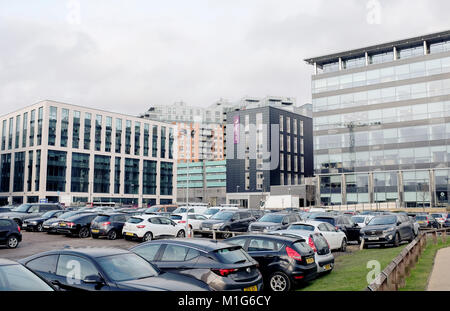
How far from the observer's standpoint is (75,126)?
277ft

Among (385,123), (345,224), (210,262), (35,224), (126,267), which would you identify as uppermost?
(385,123)

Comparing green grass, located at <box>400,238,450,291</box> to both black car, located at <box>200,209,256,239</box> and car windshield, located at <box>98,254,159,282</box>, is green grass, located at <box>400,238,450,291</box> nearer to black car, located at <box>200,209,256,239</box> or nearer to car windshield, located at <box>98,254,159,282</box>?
car windshield, located at <box>98,254,159,282</box>

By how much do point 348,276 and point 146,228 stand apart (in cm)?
1212

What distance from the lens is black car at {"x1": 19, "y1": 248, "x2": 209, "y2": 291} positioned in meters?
6.80

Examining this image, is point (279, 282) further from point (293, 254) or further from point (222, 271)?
point (222, 271)

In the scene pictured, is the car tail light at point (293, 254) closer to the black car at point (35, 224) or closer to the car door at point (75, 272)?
the car door at point (75, 272)

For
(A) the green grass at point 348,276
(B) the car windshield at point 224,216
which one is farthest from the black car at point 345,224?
(B) the car windshield at point 224,216

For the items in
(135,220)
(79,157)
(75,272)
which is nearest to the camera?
(75,272)

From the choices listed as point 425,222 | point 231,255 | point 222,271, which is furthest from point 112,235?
point 425,222

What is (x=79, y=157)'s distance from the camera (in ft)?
278

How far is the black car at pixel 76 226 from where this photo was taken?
23.8m

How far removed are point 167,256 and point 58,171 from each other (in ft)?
256

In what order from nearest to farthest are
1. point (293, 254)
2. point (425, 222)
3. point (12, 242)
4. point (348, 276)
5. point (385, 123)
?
1. point (293, 254)
2. point (348, 276)
3. point (12, 242)
4. point (425, 222)
5. point (385, 123)

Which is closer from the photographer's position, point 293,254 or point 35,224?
point 293,254
